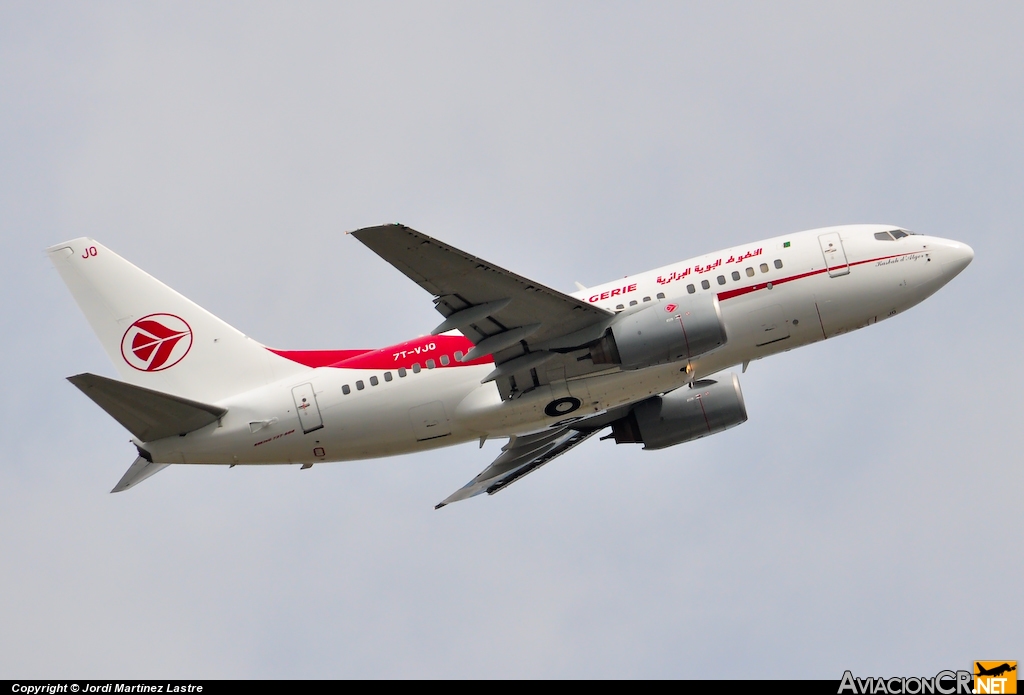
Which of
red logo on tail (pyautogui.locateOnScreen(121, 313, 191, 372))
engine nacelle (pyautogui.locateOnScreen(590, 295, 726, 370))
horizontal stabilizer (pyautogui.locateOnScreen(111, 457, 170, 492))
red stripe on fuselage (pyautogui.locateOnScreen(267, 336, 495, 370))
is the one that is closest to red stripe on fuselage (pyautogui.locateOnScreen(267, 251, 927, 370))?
red stripe on fuselage (pyautogui.locateOnScreen(267, 336, 495, 370))

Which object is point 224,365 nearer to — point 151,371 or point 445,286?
point 151,371

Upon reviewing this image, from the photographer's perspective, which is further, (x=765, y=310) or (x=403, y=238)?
(x=765, y=310)

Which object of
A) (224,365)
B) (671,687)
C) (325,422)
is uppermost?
(224,365)

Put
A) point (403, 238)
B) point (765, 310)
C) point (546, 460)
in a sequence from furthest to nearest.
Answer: point (546, 460), point (765, 310), point (403, 238)

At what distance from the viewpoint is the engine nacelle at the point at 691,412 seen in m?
47.0

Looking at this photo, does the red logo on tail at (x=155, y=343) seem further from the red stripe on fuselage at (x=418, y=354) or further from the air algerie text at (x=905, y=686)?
the air algerie text at (x=905, y=686)

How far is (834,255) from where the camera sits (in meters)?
41.4

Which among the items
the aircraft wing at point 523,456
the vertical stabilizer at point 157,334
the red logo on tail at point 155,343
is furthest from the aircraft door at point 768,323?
the red logo on tail at point 155,343

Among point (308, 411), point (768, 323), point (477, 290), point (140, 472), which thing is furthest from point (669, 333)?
point (140, 472)

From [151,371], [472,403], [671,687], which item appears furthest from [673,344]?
[151,371]

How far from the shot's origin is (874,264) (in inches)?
1636

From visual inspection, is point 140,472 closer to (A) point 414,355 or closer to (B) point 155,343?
(B) point 155,343

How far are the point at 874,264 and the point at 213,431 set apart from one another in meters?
23.5

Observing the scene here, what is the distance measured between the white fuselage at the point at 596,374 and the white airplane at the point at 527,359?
5cm
